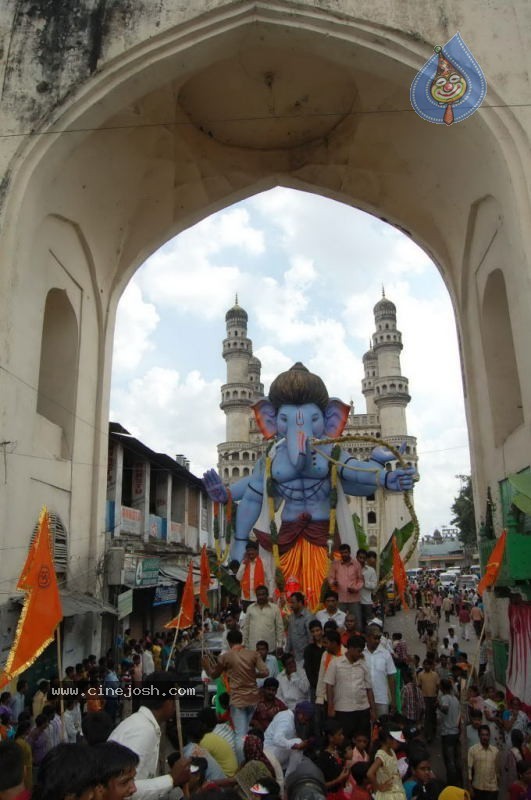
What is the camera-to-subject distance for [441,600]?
25297 millimetres

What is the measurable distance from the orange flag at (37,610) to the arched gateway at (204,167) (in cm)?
283

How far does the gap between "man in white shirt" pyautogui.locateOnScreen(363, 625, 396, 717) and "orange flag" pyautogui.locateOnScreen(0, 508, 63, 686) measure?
9.16ft

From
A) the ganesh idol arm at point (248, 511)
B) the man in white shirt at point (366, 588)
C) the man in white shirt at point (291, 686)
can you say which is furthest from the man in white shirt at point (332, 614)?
the ganesh idol arm at point (248, 511)

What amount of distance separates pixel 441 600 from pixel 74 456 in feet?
61.2

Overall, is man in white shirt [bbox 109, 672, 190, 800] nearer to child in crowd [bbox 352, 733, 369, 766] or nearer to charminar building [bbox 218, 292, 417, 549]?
child in crowd [bbox 352, 733, 369, 766]

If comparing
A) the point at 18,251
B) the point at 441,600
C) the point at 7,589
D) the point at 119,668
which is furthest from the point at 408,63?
the point at 441,600

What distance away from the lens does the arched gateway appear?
8656mm

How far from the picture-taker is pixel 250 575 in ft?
30.3

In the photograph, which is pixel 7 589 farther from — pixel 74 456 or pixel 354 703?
pixel 354 703

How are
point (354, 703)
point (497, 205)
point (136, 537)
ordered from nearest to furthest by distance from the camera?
point (354, 703), point (497, 205), point (136, 537)

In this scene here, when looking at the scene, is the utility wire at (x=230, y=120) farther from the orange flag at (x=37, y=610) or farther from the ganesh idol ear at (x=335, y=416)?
the orange flag at (x=37, y=610)

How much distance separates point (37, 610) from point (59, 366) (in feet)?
20.2

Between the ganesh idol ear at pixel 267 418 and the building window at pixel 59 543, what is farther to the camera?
the ganesh idol ear at pixel 267 418

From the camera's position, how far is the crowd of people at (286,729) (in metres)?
3.02
